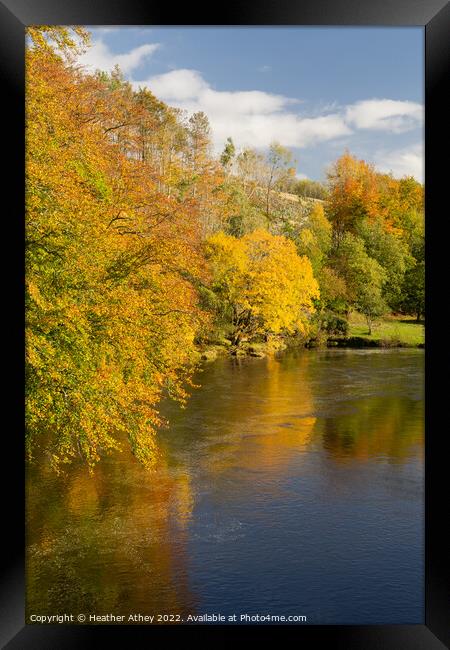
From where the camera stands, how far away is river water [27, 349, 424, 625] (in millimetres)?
6539

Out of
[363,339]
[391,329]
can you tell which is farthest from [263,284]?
[391,329]

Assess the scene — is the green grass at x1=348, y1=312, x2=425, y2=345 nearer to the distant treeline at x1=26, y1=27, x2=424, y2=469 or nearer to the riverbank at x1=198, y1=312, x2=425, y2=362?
the riverbank at x1=198, y1=312, x2=425, y2=362

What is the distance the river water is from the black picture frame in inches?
44.9

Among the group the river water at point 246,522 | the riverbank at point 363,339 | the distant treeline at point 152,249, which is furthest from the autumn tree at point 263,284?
the river water at point 246,522

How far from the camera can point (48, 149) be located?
21.8 ft

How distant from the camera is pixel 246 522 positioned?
7.84 meters

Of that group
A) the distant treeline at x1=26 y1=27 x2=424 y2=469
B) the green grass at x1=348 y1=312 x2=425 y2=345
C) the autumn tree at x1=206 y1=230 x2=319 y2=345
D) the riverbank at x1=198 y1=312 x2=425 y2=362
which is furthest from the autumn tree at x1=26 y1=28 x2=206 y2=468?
the green grass at x1=348 y1=312 x2=425 y2=345
